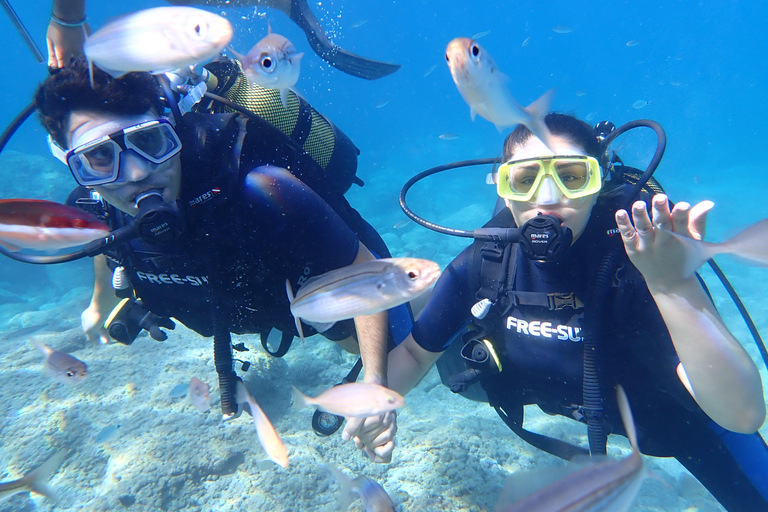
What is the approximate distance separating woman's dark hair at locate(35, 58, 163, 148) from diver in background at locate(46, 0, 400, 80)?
0.73 feet

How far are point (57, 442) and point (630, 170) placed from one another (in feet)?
24.0

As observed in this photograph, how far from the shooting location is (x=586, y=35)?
4279 inches

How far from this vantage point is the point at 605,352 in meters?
2.35

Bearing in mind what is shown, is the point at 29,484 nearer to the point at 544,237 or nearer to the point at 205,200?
the point at 205,200

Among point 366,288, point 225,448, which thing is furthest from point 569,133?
point 225,448

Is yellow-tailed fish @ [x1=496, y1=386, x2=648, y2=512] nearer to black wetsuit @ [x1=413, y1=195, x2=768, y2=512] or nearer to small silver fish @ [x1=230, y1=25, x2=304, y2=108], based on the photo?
black wetsuit @ [x1=413, y1=195, x2=768, y2=512]

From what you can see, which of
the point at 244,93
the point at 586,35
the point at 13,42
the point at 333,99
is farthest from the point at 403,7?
the point at 244,93

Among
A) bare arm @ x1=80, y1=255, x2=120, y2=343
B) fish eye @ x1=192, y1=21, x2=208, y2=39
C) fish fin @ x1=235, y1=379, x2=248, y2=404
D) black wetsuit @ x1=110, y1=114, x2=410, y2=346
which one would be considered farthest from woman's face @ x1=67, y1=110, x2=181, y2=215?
bare arm @ x1=80, y1=255, x2=120, y2=343

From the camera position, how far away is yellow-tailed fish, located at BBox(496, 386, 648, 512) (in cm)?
110

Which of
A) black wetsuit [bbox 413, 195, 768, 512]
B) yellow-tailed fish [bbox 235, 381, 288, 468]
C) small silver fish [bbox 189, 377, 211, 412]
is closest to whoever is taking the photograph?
yellow-tailed fish [bbox 235, 381, 288, 468]

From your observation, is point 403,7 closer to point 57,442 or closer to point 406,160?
point 406,160

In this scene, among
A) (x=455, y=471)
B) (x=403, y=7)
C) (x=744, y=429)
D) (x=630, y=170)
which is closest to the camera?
(x=744, y=429)

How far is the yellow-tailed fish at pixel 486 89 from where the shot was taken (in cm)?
143

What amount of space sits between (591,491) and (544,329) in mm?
1473
